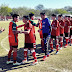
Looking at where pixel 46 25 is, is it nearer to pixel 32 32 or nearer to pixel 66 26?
pixel 32 32

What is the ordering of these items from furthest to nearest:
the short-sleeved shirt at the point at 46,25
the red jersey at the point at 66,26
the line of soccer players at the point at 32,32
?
1. the red jersey at the point at 66,26
2. the short-sleeved shirt at the point at 46,25
3. the line of soccer players at the point at 32,32

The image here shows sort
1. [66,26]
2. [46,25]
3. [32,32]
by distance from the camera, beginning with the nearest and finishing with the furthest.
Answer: [32,32] → [46,25] → [66,26]

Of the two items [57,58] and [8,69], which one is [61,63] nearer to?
[57,58]

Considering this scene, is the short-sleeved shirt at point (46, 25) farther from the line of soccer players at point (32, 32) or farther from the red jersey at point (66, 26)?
the red jersey at point (66, 26)

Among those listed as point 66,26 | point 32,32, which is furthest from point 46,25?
point 66,26

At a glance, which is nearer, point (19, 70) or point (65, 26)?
point (19, 70)

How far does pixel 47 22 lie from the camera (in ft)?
20.3

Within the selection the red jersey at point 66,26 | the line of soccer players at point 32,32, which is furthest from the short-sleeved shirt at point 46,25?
the red jersey at point 66,26

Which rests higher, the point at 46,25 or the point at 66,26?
the point at 46,25

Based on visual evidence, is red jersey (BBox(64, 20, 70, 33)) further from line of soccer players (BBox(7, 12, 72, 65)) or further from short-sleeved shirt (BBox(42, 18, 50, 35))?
short-sleeved shirt (BBox(42, 18, 50, 35))

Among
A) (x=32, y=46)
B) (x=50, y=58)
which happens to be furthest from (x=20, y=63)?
(x=50, y=58)

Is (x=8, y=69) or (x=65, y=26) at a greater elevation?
(x=65, y=26)

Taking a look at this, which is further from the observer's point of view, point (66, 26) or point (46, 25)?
point (66, 26)

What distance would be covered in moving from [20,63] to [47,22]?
2327 mm
